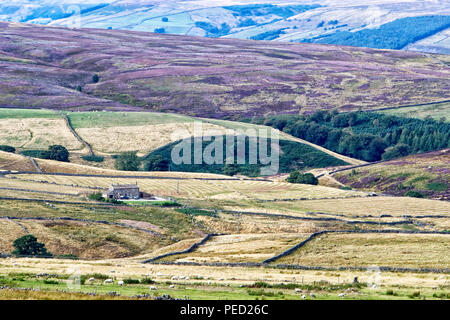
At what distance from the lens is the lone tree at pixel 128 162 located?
114062 mm

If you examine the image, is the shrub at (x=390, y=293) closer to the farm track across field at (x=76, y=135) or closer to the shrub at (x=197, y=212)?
the shrub at (x=197, y=212)

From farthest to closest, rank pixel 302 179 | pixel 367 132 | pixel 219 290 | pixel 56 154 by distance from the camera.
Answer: pixel 367 132 → pixel 56 154 → pixel 302 179 → pixel 219 290

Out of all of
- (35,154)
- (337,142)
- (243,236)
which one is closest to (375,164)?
(337,142)

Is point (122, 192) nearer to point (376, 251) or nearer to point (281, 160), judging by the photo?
point (376, 251)

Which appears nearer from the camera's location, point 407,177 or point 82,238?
point 82,238

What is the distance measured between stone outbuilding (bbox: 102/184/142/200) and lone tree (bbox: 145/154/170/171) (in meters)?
29.3

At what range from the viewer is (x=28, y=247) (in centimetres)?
5466

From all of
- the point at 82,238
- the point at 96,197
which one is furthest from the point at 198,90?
the point at 82,238

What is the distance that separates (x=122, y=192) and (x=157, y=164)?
3145cm

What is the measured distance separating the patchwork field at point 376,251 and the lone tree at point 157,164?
59.6m

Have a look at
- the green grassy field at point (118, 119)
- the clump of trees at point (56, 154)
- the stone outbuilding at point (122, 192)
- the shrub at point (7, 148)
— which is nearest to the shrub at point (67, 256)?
the stone outbuilding at point (122, 192)

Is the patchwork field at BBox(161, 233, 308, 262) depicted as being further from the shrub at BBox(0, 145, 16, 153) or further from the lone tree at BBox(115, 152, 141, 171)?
the shrub at BBox(0, 145, 16, 153)
